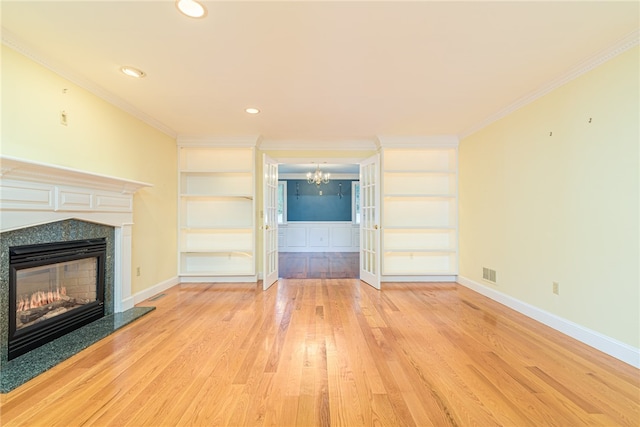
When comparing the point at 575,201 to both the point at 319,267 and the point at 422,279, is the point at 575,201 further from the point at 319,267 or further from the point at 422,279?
the point at 319,267

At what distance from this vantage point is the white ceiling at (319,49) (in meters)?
1.75

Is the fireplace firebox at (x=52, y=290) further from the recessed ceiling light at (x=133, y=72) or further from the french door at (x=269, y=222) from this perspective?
the french door at (x=269, y=222)

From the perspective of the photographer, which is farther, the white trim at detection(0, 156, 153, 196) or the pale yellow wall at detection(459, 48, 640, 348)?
the pale yellow wall at detection(459, 48, 640, 348)

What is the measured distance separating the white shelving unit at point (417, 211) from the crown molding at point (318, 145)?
1.28 ft

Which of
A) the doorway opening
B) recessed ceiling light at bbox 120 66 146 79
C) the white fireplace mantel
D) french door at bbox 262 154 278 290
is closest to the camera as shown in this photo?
the white fireplace mantel

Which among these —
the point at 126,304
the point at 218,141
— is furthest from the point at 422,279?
the point at 126,304

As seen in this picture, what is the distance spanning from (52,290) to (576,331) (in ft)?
15.1

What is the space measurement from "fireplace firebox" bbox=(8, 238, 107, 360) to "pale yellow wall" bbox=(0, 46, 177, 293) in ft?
1.83

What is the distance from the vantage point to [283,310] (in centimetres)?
Answer: 323

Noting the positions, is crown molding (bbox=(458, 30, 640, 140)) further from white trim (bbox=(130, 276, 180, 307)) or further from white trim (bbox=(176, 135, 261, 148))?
white trim (bbox=(130, 276, 180, 307))

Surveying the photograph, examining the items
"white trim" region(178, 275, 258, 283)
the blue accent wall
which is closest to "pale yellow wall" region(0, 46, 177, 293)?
"white trim" region(178, 275, 258, 283)

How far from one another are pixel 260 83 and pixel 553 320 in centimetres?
359

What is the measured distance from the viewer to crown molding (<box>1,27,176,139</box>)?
6.62ft

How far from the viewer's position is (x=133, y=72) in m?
2.46
